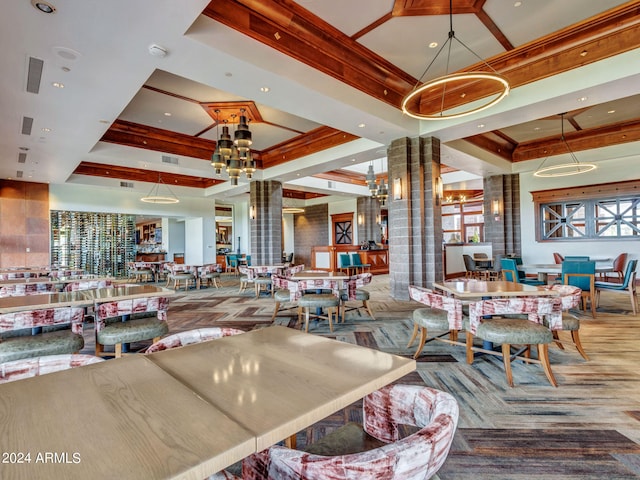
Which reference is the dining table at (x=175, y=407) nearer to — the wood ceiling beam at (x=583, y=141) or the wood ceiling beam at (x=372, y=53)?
the wood ceiling beam at (x=372, y=53)

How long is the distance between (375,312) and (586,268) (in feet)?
11.0

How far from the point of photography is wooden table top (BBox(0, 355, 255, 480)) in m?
0.64

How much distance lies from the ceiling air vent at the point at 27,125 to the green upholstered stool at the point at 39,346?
4060 mm

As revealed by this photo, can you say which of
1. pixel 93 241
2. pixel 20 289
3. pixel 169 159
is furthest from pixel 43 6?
pixel 93 241

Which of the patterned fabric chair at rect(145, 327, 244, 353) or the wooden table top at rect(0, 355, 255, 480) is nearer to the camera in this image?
the wooden table top at rect(0, 355, 255, 480)

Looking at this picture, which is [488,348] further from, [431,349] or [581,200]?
[581,200]

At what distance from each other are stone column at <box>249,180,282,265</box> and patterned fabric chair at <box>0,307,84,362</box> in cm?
688

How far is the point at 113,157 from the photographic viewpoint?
292 inches

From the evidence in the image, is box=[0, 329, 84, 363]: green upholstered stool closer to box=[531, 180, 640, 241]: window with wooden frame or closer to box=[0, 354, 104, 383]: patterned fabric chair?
box=[0, 354, 104, 383]: patterned fabric chair

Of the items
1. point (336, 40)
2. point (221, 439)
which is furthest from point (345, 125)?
point (221, 439)

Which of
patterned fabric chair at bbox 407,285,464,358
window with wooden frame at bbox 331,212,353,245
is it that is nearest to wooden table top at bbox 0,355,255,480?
patterned fabric chair at bbox 407,285,464,358

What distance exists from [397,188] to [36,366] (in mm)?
6010

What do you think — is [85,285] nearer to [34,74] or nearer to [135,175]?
[34,74]

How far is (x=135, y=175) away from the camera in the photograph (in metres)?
10.2
